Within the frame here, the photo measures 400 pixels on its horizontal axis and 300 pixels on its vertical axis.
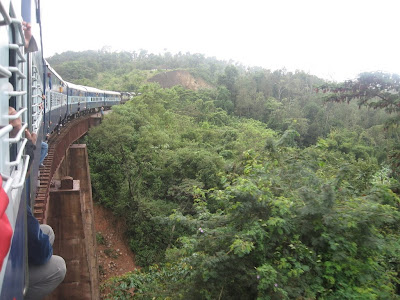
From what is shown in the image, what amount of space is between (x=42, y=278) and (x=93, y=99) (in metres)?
19.3

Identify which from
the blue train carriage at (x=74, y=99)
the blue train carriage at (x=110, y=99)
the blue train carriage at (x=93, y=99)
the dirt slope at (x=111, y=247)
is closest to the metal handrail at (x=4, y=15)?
the blue train carriage at (x=74, y=99)

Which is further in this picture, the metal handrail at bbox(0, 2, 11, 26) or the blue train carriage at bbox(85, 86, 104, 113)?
the blue train carriage at bbox(85, 86, 104, 113)

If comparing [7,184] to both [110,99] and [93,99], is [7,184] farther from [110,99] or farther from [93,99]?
[110,99]

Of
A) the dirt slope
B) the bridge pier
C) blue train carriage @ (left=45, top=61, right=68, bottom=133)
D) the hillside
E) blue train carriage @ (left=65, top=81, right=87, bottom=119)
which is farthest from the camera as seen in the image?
the hillside

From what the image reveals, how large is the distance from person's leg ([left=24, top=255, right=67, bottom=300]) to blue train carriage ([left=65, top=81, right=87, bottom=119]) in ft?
35.8

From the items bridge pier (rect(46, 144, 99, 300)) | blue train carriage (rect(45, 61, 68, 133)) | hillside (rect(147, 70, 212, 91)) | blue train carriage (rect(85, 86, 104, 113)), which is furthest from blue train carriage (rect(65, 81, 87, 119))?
hillside (rect(147, 70, 212, 91))

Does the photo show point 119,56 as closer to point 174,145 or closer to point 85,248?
point 174,145

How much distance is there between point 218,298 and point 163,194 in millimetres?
12428

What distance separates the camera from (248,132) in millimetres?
25766

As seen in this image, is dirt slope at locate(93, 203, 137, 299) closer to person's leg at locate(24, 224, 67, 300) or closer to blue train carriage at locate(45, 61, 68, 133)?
blue train carriage at locate(45, 61, 68, 133)

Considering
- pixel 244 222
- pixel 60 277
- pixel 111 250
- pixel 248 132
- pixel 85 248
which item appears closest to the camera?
pixel 60 277

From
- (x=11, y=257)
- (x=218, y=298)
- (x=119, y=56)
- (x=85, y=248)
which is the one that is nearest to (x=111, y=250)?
(x=85, y=248)

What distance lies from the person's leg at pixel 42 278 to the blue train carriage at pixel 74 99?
10924 millimetres

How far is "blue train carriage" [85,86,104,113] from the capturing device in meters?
18.7
